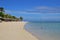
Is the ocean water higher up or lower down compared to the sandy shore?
lower down

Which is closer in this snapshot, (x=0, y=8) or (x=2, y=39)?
(x=2, y=39)

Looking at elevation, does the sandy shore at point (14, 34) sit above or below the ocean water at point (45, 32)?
above

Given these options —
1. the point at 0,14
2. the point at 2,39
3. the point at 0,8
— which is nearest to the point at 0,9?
the point at 0,8

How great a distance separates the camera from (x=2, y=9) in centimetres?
6128

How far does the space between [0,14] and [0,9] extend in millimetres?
7568

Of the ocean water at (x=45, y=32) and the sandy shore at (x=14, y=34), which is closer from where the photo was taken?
the sandy shore at (x=14, y=34)

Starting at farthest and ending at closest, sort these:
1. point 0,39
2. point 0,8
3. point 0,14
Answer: point 0,8
point 0,14
point 0,39

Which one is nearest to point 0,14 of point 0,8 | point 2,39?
point 0,8

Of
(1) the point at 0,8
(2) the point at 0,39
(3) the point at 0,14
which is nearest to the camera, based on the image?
(2) the point at 0,39

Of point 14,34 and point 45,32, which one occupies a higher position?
point 14,34

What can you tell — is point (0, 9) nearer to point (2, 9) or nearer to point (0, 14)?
point (2, 9)

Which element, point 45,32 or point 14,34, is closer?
point 14,34

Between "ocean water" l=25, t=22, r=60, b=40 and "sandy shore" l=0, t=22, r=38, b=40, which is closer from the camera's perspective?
"sandy shore" l=0, t=22, r=38, b=40

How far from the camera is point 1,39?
976 cm
